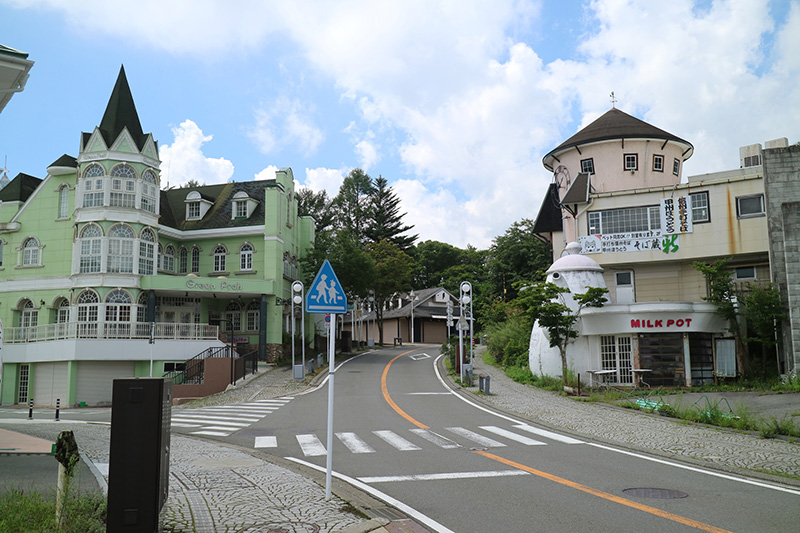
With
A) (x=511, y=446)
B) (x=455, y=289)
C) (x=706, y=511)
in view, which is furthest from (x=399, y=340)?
(x=706, y=511)

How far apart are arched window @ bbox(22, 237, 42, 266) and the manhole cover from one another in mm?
37473

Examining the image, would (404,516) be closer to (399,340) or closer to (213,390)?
(213,390)

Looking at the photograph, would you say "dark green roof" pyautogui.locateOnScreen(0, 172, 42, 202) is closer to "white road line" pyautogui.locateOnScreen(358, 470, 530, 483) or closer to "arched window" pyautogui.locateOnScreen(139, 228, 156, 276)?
"arched window" pyautogui.locateOnScreen(139, 228, 156, 276)

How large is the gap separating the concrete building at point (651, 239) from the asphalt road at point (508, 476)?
9056mm

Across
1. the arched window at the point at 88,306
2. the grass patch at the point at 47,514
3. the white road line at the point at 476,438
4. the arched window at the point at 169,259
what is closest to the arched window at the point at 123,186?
the arched window at the point at 88,306

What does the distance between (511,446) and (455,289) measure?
198ft

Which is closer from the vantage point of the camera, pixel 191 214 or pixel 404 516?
pixel 404 516

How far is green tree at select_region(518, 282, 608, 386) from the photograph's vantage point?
25453 millimetres

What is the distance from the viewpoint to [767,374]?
25.5m

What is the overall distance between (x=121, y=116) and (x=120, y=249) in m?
7.77

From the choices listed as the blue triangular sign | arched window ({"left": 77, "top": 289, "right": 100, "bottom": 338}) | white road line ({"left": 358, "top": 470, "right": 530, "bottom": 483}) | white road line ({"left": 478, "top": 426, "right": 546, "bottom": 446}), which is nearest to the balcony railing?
arched window ({"left": 77, "top": 289, "right": 100, "bottom": 338})

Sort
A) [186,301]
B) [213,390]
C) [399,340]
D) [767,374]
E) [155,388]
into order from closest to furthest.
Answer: [155,388] < [767,374] < [213,390] < [186,301] < [399,340]

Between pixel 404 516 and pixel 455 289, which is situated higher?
pixel 455 289

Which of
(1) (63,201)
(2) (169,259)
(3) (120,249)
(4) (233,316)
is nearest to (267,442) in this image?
(3) (120,249)
